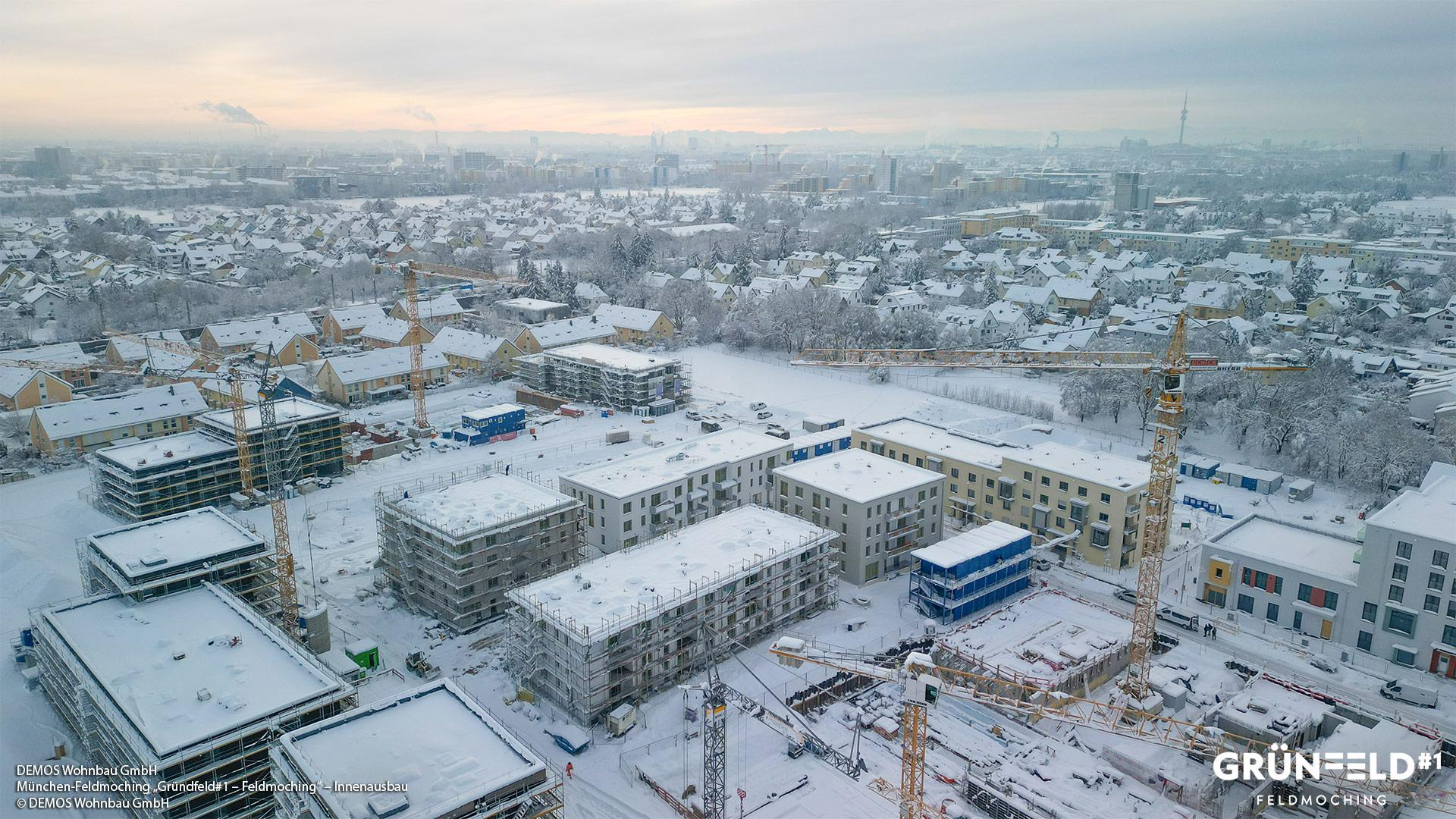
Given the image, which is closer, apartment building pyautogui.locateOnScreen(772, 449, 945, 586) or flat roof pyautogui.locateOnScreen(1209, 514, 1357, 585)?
flat roof pyautogui.locateOnScreen(1209, 514, 1357, 585)

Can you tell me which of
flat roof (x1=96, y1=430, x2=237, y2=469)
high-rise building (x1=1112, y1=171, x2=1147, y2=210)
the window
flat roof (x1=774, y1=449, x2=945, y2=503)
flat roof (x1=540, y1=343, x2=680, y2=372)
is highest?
high-rise building (x1=1112, y1=171, x2=1147, y2=210)

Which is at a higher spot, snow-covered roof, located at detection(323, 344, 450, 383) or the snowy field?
snow-covered roof, located at detection(323, 344, 450, 383)

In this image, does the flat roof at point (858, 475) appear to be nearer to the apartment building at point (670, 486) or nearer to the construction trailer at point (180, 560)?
the apartment building at point (670, 486)

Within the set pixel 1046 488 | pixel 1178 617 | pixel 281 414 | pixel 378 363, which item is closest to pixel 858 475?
pixel 1046 488

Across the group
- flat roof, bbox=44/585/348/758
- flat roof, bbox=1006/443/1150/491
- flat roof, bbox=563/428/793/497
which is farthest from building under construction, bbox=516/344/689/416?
flat roof, bbox=44/585/348/758

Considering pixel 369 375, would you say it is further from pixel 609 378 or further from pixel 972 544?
pixel 972 544

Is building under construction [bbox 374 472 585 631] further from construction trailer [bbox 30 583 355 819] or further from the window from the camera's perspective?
the window

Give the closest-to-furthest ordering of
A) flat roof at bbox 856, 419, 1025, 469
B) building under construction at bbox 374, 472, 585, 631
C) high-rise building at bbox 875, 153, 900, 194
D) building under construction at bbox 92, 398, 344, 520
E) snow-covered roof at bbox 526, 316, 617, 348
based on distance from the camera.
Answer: building under construction at bbox 374, 472, 585, 631
building under construction at bbox 92, 398, 344, 520
flat roof at bbox 856, 419, 1025, 469
snow-covered roof at bbox 526, 316, 617, 348
high-rise building at bbox 875, 153, 900, 194

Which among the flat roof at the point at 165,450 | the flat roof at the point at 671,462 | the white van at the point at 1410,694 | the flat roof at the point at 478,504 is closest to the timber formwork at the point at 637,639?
the flat roof at the point at 478,504
